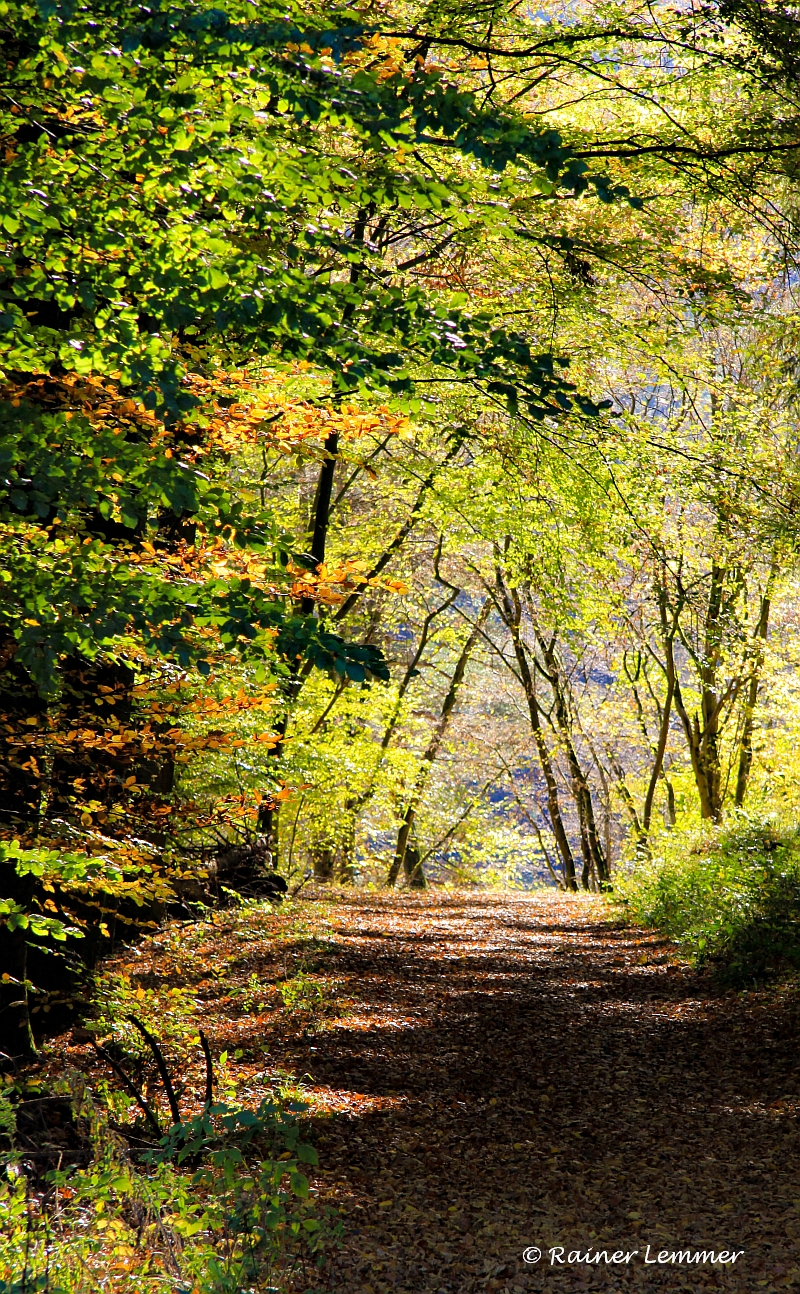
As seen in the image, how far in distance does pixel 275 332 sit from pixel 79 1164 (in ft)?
11.9

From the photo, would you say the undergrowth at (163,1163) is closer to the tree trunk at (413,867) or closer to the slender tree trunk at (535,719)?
the slender tree trunk at (535,719)

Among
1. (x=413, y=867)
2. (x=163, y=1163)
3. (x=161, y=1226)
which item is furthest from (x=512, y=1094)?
(x=413, y=867)

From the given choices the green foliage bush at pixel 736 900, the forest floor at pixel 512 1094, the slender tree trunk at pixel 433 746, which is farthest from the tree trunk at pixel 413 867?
the forest floor at pixel 512 1094

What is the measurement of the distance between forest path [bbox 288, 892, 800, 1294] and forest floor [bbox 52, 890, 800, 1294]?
0.04ft

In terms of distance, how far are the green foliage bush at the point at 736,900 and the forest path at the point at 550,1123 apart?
0.39 m

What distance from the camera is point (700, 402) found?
14852mm

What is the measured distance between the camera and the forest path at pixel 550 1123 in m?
4.06

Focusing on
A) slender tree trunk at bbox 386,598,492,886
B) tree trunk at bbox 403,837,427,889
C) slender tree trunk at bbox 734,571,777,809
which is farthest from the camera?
tree trunk at bbox 403,837,427,889

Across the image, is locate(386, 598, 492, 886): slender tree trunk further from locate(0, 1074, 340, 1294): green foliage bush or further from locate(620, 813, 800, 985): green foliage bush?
locate(0, 1074, 340, 1294): green foliage bush

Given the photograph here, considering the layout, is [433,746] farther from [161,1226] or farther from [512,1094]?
[161,1226]

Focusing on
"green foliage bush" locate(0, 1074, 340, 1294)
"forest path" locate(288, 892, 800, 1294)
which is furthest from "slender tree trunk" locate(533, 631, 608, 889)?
Answer: "green foliage bush" locate(0, 1074, 340, 1294)

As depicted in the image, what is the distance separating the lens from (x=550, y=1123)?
5484mm

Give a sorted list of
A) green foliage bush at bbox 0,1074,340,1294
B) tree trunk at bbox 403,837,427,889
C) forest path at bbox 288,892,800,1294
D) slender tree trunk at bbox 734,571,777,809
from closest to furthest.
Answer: green foliage bush at bbox 0,1074,340,1294
forest path at bbox 288,892,800,1294
slender tree trunk at bbox 734,571,777,809
tree trunk at bbox 403,837,427,889

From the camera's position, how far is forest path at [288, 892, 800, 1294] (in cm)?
406
